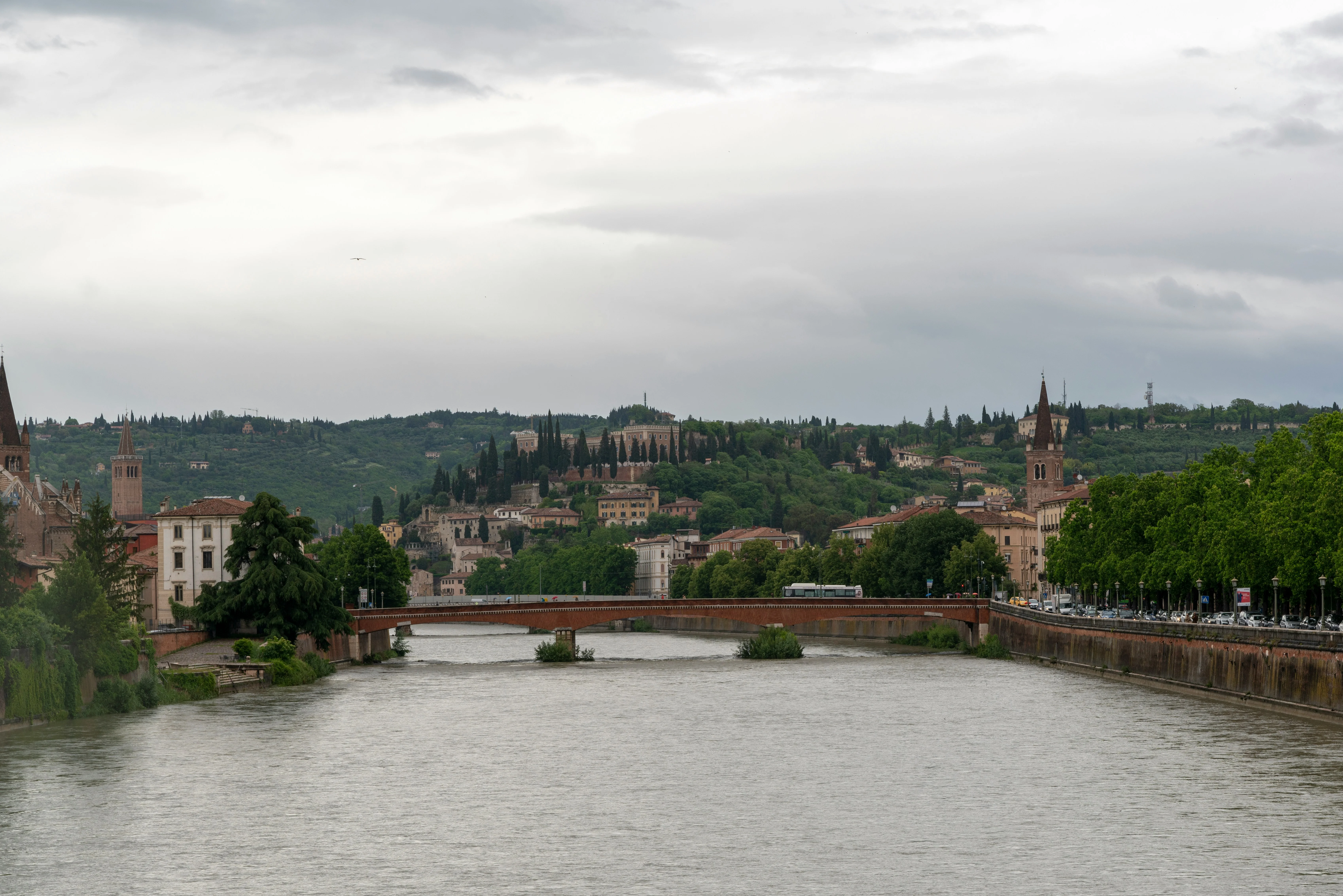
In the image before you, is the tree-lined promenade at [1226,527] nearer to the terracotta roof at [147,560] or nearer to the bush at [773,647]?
the bush at [773,647]

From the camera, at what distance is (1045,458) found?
16088cm

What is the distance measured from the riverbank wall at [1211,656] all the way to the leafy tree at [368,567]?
46.9m

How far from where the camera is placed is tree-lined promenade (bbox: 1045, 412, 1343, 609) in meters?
55.5

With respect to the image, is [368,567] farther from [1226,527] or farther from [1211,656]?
[1211,656]

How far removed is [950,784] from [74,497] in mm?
111907

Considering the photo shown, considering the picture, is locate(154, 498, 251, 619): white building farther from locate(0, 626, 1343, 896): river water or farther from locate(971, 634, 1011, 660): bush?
locate(971, 634, 1011, 660): bush

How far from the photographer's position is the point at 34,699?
162 ft

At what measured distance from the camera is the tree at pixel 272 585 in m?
75.3

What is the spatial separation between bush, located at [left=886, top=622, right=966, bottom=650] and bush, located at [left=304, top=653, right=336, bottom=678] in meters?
36.9

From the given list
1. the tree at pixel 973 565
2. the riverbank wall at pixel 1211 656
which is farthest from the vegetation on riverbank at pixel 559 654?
the tree at pixel 973 565

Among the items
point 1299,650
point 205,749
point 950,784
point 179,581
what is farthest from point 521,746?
point 179,581

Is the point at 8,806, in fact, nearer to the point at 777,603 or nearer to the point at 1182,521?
the point at 1182,521

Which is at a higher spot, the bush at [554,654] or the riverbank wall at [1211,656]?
the riverbank wall at [1211,656]

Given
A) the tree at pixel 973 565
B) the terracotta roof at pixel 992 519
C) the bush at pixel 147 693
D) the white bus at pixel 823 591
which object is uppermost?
the terracotta roof at pixel 992 519
